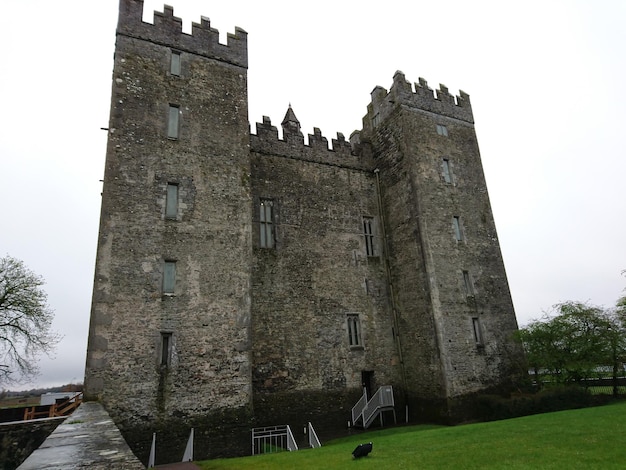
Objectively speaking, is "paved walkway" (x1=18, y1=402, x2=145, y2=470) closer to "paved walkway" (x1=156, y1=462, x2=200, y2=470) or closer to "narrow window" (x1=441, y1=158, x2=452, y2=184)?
"paved walkway" (x1=156, y1=462, x2=200, y2=470)

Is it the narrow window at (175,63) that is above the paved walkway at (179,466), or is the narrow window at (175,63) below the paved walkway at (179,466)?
above

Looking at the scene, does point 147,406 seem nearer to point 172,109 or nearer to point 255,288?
point 255,288

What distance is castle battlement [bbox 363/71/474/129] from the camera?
68.4 feet

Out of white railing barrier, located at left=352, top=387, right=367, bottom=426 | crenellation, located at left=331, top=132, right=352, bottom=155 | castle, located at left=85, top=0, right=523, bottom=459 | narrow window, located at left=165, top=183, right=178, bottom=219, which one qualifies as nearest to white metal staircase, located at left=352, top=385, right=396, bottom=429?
white railing barrier, located at left=352, top=387, right=367, bottom=426

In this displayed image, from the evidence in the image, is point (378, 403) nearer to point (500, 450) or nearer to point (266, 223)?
point (500, 450)

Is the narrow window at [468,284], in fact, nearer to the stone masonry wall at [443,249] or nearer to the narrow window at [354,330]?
the stone masonry wall at [443,249]

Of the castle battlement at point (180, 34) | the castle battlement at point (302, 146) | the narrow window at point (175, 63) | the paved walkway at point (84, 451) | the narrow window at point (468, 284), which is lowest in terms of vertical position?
the paved walkway at point (84, 451)

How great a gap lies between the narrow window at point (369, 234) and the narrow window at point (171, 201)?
982cm

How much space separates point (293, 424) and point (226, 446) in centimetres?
378

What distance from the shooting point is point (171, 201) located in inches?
565

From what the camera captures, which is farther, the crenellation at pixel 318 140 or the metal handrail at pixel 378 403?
the crenellation at pixel 318 140

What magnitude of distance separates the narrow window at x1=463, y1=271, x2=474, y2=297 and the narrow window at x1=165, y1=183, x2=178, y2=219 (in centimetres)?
1341

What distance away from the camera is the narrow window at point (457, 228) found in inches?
762

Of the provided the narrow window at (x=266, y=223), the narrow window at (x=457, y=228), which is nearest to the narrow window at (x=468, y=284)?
the narrow window at (x=457, y=228)
